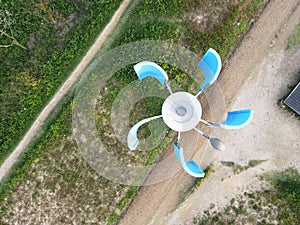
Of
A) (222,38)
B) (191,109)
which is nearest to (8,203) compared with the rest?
(191,109)

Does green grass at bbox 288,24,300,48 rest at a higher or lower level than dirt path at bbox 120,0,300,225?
higher

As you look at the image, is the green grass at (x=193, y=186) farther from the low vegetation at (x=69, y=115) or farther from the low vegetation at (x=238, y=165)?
the low vegetation at (x=69, y=115)

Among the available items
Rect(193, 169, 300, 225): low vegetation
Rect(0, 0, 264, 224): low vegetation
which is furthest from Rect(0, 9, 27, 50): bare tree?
Rect(193, 169, 300, 225): low vegetation

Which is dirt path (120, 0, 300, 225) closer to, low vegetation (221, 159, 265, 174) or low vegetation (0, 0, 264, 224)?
low vegetation (221, 159, 265, 174)

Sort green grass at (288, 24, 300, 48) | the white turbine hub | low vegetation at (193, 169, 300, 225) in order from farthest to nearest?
green grass at (288, 24, 300, 48)
low vegetation at (193, 169, 300, 225)
the white turbine hub

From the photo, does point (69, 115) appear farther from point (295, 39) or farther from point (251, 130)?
point (295, 39)

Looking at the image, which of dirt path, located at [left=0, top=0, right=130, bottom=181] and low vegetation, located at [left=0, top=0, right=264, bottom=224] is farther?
dirt path, located at [left=0, top=0, right=130, bottom=181]
